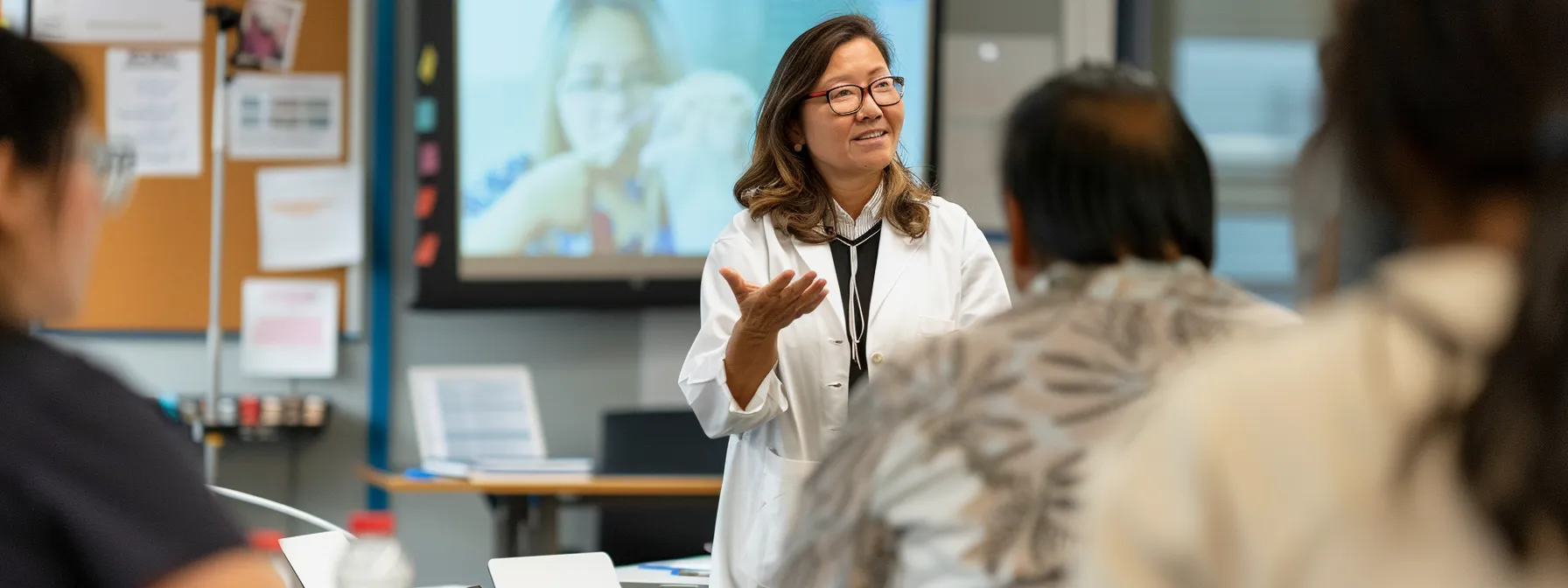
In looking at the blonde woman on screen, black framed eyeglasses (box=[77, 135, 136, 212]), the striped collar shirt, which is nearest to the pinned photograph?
the blonde woman on screen

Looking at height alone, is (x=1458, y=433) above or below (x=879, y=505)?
above

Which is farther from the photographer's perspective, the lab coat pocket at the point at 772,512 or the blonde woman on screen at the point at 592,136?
the blonde woman on screen at the point at 592,136

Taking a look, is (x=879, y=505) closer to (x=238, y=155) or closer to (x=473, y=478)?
(x=473, y=478)

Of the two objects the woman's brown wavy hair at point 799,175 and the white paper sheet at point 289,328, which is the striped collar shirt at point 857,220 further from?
the white paper sheet at point 289,328

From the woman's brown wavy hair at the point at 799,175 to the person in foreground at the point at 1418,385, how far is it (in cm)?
159

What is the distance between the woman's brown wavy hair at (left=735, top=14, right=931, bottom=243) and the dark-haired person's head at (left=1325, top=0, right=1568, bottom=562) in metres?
1.58

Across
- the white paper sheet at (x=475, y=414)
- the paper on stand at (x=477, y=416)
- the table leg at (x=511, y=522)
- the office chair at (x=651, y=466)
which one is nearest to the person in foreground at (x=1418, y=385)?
the office chair at (x=651, y=466)

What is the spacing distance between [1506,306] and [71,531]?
814 mm

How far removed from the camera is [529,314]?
13.3ft

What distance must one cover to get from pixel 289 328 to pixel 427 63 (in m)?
0.81

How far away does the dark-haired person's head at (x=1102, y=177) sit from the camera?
46.2 inches

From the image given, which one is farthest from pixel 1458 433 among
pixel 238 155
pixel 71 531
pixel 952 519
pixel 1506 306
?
pixel 238 155

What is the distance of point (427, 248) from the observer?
12.3 ft

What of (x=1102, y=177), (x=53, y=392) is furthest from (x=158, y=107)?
(x=1102, y=177)
